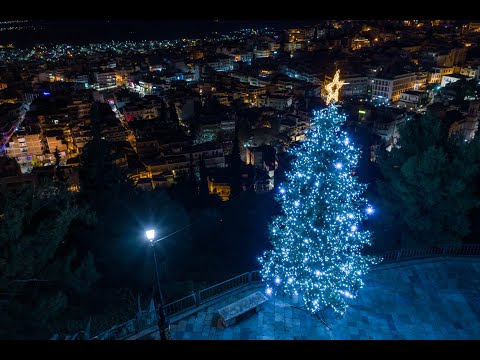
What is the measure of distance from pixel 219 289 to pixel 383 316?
4.02 m

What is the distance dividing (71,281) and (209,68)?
267ft

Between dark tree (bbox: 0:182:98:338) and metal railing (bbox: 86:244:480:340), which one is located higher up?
dark tree (bbox: 0:182:98:338)

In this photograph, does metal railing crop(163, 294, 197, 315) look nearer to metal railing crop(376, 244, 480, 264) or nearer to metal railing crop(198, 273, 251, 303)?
metal railing crop(198, 273, 251, 303)

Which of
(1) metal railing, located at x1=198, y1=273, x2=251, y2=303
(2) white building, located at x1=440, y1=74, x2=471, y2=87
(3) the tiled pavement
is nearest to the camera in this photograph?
(3) the tiled pavement

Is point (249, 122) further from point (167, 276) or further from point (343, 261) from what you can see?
point (343, 261)

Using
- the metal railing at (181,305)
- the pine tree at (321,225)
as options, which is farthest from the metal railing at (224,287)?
the pine tree at (321,225)

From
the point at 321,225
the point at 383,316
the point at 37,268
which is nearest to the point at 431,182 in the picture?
the point at 321,225

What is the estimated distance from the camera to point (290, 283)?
8750mm

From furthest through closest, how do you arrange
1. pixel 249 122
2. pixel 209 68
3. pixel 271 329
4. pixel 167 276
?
pixel 209 68, pixel 249 122, pixel 167 276, pixel 271 329

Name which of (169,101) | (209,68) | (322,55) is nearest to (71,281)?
(169,101)

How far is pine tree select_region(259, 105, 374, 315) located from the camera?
8.20 metres

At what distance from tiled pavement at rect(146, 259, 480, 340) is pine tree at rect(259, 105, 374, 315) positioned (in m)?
0.43

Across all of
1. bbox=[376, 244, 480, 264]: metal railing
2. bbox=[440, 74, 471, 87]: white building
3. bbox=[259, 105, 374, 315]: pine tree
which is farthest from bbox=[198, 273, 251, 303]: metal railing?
bbox=[440, 74, 471, 87]: white building

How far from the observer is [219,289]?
969 centimetres
